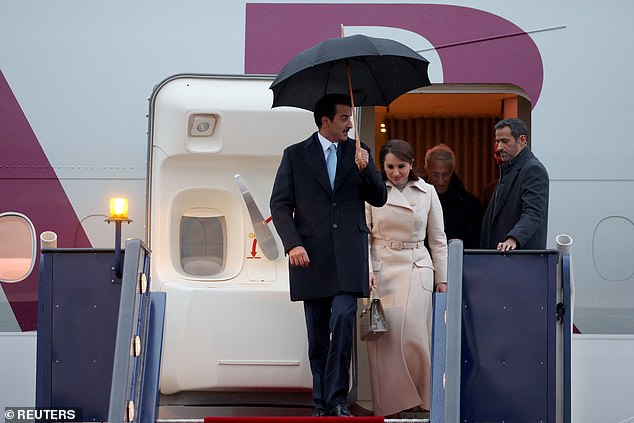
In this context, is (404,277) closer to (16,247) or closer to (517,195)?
(517,195)

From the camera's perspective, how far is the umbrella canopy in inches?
212

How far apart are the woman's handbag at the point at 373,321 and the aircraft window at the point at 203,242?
1.00m

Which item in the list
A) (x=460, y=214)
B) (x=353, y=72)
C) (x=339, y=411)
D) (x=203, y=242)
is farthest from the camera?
(x=460, y=214)

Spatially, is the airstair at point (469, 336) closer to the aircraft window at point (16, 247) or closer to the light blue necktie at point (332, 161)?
the light blue necktie at point (332, 161)

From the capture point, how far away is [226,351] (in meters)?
5.94

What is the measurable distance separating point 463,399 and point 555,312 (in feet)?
1.74

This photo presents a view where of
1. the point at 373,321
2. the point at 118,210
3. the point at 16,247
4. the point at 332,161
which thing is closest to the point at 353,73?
the point at 332,161

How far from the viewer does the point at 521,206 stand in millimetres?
5879

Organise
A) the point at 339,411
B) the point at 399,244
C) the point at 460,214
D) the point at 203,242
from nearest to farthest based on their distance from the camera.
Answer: the point at 339,411
the point at 399,244
the point at 203,242
the point at 460,214

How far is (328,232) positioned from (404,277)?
57 centimetres

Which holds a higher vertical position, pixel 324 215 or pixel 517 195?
pixel 517 195

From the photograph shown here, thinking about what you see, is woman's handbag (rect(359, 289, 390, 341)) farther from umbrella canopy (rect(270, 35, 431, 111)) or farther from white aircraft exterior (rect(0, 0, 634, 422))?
umbrella canopy (rect(270, 35, 431, 111))

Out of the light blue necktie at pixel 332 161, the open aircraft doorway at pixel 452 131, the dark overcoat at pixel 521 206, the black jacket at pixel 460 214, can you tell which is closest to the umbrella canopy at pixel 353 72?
the light blue necktie at pixel 332 161

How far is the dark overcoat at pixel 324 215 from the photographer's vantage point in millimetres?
5465
